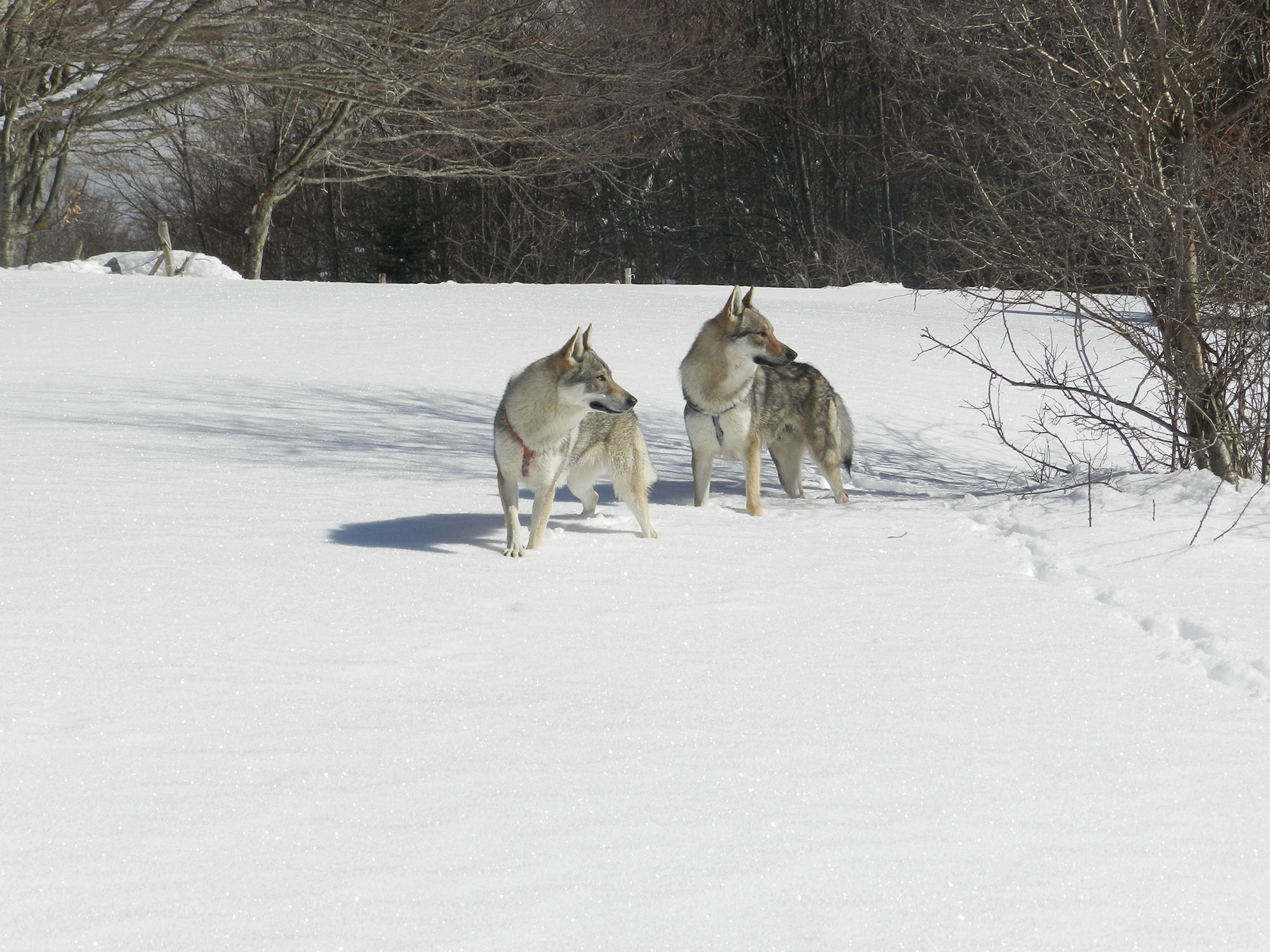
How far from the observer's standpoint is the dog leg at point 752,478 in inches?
319

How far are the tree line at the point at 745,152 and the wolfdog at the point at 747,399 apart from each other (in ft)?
4.29

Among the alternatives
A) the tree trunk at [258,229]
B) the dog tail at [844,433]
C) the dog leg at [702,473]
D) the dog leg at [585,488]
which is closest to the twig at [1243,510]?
the dog tail at [844,433]

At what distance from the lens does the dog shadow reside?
21.6 ft

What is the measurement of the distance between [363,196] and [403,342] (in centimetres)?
2512

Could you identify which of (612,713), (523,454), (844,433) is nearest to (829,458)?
(844,433)

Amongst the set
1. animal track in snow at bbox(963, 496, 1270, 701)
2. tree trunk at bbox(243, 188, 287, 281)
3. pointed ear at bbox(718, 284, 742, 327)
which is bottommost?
animal track in snow at bbox(963, 496, 1270, 701)

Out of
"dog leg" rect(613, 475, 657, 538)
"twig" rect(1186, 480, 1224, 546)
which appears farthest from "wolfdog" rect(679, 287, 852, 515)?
"twig" rect(1186, 480, 1224, 546)

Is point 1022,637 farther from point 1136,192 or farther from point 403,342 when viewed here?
point 403,342

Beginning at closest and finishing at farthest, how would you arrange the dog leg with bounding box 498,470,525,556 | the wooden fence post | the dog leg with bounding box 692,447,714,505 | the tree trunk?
the dog leg with bounding box 498,470,525,556 < the dog leg with bounding box 692,447,714,505 < the wooden fence post < the tree trunk

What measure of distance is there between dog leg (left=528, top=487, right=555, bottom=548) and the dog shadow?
0.65 feet

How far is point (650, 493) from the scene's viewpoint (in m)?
9.16

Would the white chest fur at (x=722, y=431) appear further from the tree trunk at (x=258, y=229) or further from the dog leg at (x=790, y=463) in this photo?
the tree trunk at (x=258, y=229)

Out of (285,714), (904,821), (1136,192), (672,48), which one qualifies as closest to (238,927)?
(285,714)

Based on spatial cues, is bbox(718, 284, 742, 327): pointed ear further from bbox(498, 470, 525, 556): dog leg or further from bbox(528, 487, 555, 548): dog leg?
bbox(498, 470, 525, 556): dog leg
